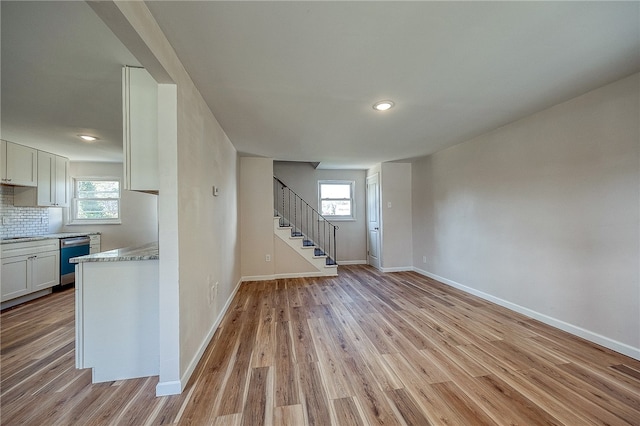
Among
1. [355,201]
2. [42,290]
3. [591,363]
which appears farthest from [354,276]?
[42,290]

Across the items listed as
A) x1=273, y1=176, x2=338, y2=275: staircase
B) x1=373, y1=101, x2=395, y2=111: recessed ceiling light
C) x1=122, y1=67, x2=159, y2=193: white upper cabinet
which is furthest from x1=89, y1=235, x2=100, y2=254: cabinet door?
x1=373, y1=101, x2=395, y2=111: recessed ceiling light

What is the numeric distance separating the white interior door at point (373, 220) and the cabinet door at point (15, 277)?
5862mm

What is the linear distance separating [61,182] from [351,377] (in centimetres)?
578

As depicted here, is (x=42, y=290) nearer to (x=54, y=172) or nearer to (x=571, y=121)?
(x=54, y=172)

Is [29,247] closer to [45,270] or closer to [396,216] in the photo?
[45,270]

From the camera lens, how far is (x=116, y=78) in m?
1.90

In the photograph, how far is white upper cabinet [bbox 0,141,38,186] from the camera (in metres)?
3.34

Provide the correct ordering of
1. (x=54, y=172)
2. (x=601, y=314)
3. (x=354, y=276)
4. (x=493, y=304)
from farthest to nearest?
(x=354, y=276)
(x=54, y=172)
(x=493, y=304)
(x=601, y=314)

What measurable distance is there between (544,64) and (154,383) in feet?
12.3

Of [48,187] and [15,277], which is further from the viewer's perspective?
[48,187]

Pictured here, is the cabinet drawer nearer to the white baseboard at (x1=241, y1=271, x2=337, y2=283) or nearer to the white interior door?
the white baseboard at (x1=241, y1=271, x2=337, y2=283)

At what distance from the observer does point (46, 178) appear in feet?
12.9

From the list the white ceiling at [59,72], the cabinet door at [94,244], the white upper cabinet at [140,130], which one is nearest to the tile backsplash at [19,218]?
the cabinet door at [94,244]

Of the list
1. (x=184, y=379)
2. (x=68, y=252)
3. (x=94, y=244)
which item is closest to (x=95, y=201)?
(x=94, y=244)
